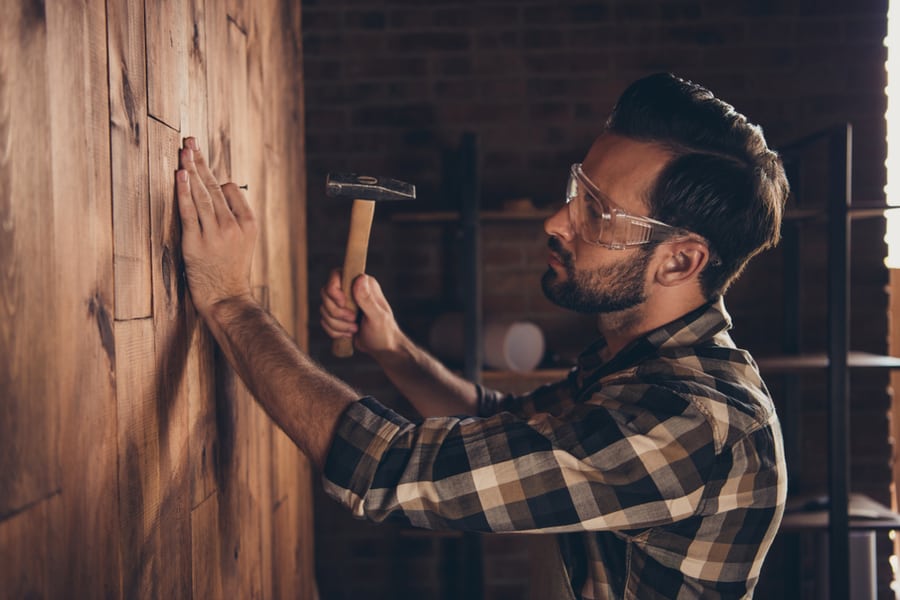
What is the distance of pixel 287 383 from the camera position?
1.13m

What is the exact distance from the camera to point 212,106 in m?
1.35

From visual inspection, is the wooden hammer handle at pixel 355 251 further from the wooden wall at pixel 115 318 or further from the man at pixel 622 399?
the wooden wall at pixel 115 318

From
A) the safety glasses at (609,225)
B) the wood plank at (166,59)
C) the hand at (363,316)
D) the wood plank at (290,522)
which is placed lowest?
the wood plank at (290,522)

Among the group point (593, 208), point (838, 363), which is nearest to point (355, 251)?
point (593, 208)

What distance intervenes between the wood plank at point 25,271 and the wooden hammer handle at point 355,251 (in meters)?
0.63

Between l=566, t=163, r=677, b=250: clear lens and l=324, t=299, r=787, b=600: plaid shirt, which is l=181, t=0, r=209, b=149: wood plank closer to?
l=324, t=299, r=787, b=600: plaid shirt

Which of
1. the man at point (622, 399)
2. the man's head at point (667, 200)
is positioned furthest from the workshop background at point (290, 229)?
the man's head at point (667, 200)


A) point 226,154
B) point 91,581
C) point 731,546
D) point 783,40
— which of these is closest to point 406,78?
point 783,40

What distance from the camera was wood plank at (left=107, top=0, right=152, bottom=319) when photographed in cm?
94

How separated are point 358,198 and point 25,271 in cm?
69

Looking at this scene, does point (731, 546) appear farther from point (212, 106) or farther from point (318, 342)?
point (318, 342)

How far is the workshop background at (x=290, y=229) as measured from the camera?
0.78 m

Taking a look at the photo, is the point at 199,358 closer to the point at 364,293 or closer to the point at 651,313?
the point at 364,293

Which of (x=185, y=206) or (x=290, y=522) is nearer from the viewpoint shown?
(x=185, y=206)
